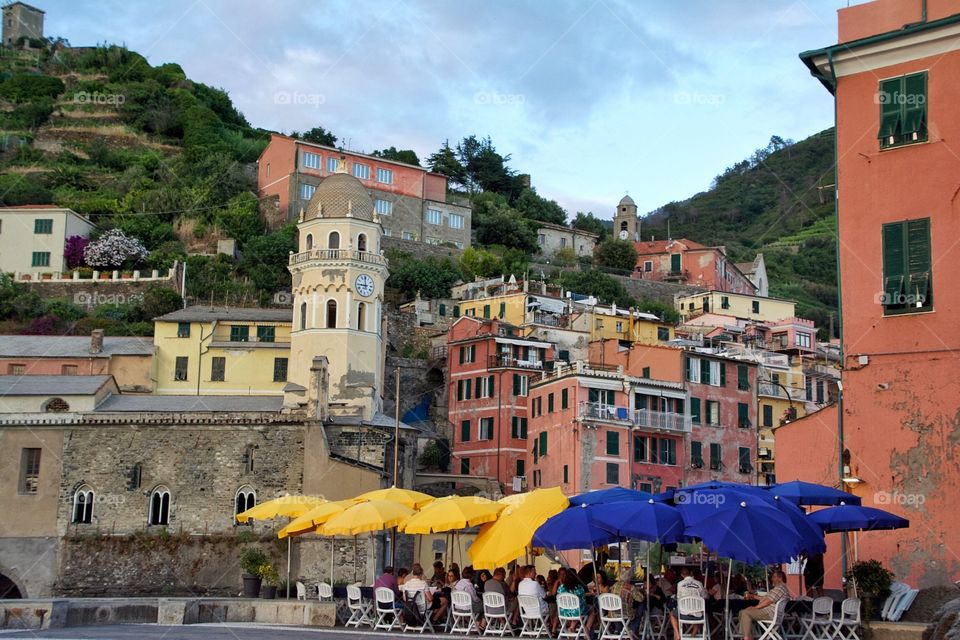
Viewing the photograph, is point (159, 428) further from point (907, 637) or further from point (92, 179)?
point (92, 179)

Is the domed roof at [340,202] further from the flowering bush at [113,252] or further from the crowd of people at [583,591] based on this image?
the crowd of people at [583,591]

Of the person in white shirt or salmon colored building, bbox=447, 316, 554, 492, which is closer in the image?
the person in white shirt

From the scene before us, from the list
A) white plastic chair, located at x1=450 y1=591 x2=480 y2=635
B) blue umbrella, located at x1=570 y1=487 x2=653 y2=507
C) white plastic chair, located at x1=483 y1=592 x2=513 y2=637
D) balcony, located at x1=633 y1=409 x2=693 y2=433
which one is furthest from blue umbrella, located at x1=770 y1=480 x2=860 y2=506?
balcony, located at x1=633 y1=409 x2=693 y2=433

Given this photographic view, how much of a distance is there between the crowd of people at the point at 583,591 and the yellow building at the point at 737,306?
61.8 m

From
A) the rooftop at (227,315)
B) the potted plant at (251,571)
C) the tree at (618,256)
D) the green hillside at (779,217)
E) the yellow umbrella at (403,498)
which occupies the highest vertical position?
the green hillside at (779,217)

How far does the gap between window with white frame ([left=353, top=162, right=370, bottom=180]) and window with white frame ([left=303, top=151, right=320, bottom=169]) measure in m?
2.66

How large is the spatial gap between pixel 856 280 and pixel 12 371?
46.9 metres

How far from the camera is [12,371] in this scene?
→ 2292 inches

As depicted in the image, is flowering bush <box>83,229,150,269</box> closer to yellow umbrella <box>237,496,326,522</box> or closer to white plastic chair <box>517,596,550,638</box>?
yellow umbrella <box>237,496,326,522</box>

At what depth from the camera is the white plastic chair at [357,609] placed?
22.5 metres

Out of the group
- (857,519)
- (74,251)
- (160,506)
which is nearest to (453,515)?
(857,519)

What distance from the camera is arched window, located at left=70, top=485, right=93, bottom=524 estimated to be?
47.5 meters

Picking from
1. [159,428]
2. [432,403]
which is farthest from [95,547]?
[432,403]

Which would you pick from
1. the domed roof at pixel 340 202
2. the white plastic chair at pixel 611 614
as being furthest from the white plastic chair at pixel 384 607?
the domed roof at pixel 340 202
